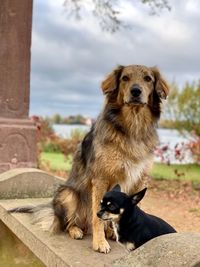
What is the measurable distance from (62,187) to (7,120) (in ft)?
9.55

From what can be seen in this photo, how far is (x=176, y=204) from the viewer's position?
8109mm

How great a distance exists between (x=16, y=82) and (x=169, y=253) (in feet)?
15.8

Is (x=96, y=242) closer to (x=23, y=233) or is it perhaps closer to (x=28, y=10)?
(x=23, y=233)

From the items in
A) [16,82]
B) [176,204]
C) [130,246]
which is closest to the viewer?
[130,246]

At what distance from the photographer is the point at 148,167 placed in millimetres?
3062

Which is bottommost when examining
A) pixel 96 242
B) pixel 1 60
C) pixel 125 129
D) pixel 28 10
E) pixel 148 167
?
pixel 96 242

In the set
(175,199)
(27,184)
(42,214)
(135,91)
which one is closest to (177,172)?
(175,199)

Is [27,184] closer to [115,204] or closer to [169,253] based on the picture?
[115,204]

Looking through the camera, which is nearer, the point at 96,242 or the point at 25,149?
the point at 96,242

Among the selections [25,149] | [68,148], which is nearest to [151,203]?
[25,149]

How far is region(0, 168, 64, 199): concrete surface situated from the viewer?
4.64 metres

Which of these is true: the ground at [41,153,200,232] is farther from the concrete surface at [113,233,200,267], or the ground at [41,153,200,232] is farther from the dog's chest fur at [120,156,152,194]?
the concrete surface at [113,233,200,267]

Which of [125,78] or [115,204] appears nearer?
[115,204]

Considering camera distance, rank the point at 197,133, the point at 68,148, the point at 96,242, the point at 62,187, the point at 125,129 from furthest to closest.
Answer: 1. the point at 197,133
2. the point at 68,148
3. the point at 62,187
4. the point at 125,129
5. the point at 96,242
